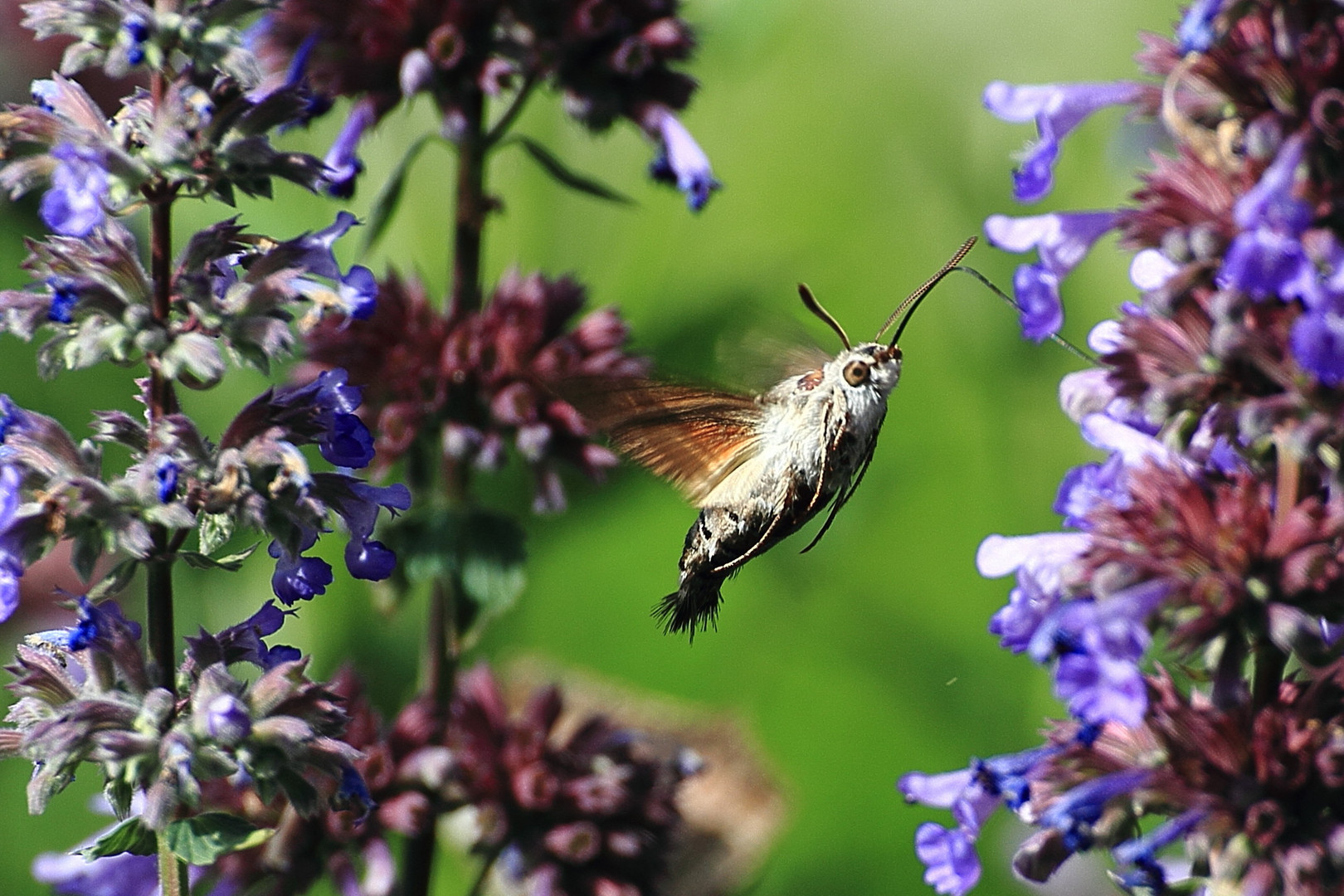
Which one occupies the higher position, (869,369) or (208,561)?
(208,561)

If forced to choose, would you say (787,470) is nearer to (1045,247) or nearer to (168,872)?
(1045,247)

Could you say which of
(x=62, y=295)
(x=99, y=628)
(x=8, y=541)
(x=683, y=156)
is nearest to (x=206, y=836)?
(x=99, y=628)

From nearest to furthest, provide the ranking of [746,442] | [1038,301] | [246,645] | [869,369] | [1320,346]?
1. [1320,346]
2. [1038,301]
3. [246,645]
4. [869,369]
5. [746,442]

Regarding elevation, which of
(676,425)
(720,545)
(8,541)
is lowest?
(720,545)

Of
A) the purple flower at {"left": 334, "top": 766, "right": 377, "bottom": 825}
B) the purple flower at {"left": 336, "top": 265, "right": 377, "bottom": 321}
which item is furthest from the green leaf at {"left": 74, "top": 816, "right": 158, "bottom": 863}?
the purple flower at {"left": 336, "top": 265, "right": 377, "bottom": 321}

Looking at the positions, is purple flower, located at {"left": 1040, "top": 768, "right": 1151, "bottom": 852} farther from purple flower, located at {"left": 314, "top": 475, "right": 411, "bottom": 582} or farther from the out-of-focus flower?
the out-of-focus flower

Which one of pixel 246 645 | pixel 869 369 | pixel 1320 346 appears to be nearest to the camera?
pixel 1320 346
